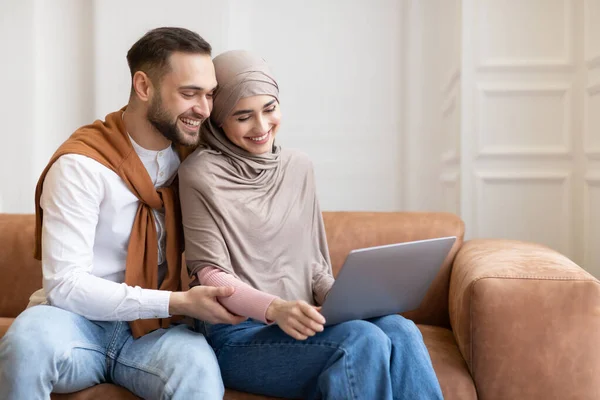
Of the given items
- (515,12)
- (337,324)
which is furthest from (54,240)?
(515,12)

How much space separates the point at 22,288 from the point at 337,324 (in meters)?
1.18

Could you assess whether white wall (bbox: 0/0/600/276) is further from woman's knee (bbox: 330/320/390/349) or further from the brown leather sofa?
woman's knee (bbox: 330/320/390/349)

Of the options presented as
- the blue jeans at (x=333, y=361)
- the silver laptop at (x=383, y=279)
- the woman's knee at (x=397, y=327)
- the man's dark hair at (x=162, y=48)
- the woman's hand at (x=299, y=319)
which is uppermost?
the man's dark hair at (x=162, y=48)

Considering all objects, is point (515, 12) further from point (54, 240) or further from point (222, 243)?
point (54, 240)

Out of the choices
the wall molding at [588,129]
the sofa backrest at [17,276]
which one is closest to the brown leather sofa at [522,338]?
the sofa backrest at [17,276]

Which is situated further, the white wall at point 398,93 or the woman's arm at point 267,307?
the white wall at point 398,93

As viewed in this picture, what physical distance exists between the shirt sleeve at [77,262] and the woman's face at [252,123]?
0.38m

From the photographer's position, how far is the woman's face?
1.79m

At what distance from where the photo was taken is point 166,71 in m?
1.74

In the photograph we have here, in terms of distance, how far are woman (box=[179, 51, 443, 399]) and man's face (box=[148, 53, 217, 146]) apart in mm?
65

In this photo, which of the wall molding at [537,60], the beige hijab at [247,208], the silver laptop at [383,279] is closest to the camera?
the silver laptop at [383,279]

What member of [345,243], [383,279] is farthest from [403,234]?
[383,279]

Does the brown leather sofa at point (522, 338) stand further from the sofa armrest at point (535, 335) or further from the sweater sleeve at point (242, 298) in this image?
the sweater sleeve at point (242, 298)

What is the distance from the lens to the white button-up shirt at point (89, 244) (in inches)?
62.1
